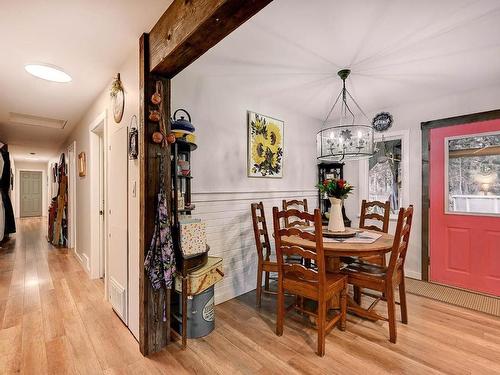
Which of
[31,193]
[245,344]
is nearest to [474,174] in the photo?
[245,344]

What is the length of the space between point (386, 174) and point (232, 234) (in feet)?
8.06

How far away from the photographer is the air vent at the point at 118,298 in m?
2.18

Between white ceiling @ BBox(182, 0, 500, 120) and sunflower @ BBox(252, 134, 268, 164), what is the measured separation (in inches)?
20.8

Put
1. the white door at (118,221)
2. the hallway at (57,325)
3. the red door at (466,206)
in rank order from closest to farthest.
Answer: the hallway at (57,325), the white door at (118,221), the red door at (466,206)

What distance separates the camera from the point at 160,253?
70.1 inches

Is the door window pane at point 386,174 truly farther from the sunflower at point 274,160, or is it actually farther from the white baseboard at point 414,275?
the sunflower at point 274,160

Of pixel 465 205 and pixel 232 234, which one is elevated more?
pixel 465 205

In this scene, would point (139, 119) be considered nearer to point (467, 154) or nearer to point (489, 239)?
point (467, 154)

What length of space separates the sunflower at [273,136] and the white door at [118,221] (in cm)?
174

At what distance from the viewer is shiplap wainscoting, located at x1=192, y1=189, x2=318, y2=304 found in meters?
2.63

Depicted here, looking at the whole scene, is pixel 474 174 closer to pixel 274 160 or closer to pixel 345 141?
pixel 345 141

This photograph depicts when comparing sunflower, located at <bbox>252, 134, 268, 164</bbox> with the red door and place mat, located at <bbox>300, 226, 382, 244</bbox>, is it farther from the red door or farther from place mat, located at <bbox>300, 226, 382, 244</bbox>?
the red door

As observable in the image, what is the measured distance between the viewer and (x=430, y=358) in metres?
1.78

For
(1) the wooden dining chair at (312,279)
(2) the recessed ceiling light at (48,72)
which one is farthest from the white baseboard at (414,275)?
(2) the recessed ceiling light at (48,72)
